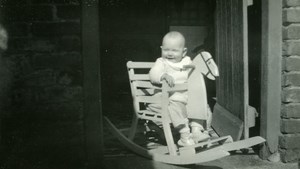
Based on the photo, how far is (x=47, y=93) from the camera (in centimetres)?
345

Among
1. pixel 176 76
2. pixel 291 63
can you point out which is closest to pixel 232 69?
pixel 176 76

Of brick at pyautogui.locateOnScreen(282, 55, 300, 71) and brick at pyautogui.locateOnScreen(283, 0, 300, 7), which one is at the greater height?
brick at pyautogui.locateOnScreen(283, 0, 300, 7)

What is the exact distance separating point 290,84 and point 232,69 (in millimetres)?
756

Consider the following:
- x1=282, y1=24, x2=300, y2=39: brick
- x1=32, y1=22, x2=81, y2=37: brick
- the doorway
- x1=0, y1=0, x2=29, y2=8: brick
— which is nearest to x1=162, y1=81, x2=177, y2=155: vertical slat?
x1=32, y1=22, x2=81, y2=37: brick

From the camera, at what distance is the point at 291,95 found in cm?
376

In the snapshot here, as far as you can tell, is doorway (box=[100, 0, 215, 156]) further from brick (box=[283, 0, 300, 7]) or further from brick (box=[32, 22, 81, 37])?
brick (box=[32, 22, 81, 37])

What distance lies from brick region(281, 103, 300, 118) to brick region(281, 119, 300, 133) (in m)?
0.05

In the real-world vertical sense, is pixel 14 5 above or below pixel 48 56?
above

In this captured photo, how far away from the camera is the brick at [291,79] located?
3.73 meters

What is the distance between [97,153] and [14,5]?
1465 millimetres

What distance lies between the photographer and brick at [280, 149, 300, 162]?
152 inches

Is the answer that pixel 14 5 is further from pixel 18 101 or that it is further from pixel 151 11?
pixel 151 11

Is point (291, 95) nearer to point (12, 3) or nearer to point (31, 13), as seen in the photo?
point (31, 13)

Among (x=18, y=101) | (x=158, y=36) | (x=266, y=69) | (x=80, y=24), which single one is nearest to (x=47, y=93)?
(x=18, y=101)
